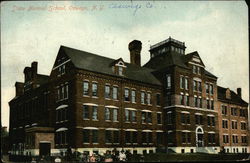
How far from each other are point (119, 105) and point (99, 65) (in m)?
5.18

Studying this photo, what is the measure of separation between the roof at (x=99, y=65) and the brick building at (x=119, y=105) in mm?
124

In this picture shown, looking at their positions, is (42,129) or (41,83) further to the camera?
(41,83)

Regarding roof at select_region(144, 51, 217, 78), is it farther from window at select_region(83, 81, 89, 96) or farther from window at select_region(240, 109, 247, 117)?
window at select_region(83, 81, 89, 96)

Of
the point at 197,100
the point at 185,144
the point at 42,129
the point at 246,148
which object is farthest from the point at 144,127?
the point at 246,148

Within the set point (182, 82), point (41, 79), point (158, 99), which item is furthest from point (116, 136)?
point (41, 79)

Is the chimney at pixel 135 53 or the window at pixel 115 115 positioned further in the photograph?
the chimney at pixel 135 53

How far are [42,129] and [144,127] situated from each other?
1235cm

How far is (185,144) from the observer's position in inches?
1606

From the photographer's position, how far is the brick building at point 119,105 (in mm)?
33781

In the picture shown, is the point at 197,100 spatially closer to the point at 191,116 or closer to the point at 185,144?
the point at 191,116

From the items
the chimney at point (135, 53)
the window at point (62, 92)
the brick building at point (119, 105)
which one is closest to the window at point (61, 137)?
the brick building at point (119, 105)

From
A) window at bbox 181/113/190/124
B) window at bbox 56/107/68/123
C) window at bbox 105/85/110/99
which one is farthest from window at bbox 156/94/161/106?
window at bbox 56/107/68/123

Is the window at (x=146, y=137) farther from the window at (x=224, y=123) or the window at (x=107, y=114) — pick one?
the window at (x=224, y=123)

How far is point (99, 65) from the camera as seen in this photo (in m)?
36.5
